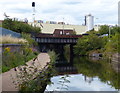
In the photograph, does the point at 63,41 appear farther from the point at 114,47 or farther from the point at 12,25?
the point at 114,47

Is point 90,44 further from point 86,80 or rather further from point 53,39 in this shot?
point 86,80

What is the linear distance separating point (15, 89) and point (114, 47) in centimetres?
2674

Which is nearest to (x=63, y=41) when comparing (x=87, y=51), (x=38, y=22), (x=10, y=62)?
(x=87, y=51)

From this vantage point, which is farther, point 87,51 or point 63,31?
point 63,31

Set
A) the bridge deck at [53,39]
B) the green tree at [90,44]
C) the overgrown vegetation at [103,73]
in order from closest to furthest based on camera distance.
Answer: the overgrown vegetation at [103,73] < the green tree at [90,44] < the bridge deck at [53,39]

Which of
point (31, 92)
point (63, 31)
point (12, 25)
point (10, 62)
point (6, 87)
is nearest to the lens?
point (31, 92)

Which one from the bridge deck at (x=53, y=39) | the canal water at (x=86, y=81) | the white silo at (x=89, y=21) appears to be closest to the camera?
the canal water at (x=86, y=81)

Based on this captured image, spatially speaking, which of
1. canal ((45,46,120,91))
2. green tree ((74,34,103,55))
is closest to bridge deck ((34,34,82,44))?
green tree ((74,34,103,55))

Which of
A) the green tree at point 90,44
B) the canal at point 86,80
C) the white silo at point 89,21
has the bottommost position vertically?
the green tree at point 90,44

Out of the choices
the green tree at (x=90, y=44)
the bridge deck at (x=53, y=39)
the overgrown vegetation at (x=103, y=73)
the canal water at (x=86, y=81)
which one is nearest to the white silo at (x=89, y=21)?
the bridge deck at (x=53, y=39)

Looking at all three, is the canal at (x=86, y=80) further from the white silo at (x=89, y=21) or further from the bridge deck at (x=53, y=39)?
the white silo at (x=89, y=21)

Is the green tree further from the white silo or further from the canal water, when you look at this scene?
the white silo

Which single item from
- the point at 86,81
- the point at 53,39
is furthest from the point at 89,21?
the point at 86,81

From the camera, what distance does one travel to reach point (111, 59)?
33.2 metres
